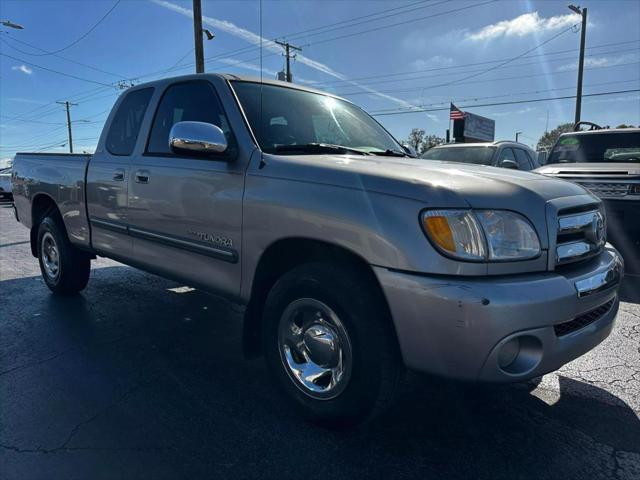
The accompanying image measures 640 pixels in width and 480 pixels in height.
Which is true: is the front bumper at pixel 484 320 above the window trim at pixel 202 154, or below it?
below

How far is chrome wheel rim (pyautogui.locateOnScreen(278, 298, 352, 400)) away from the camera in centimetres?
243

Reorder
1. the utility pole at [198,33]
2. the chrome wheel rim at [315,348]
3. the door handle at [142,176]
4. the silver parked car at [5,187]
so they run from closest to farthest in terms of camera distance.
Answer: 1. the chrome wheel rim at [315,348]
2. the door handle at [142,176]
3. the utility pole at [198,33]
4. the silver parked car at [5,187]

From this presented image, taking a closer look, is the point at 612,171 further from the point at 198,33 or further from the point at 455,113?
the point at 455,113

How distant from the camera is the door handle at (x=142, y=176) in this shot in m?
3.59

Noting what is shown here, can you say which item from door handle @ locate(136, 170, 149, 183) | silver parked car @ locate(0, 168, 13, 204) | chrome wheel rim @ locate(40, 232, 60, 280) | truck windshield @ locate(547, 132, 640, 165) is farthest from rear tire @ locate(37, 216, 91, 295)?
silver parked car @ locate(0, 168, 13, 204)

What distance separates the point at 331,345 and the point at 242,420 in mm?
695

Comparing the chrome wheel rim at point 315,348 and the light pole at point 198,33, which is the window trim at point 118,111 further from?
the light pole at point 198,33

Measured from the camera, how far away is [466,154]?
8.91m

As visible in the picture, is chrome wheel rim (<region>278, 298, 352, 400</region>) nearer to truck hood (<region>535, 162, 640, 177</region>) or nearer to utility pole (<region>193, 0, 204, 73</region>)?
truck hood (<region>535, 162, 640, 177</region>)

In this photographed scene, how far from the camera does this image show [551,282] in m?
2.13

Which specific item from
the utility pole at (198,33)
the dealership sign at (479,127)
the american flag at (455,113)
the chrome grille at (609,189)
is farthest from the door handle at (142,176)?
the dealership sign at (479,127)

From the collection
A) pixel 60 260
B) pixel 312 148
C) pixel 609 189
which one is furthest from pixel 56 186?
pixel 609 189

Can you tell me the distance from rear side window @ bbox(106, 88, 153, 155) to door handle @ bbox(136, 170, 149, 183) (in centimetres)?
34

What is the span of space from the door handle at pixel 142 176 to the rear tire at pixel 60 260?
1749mm
